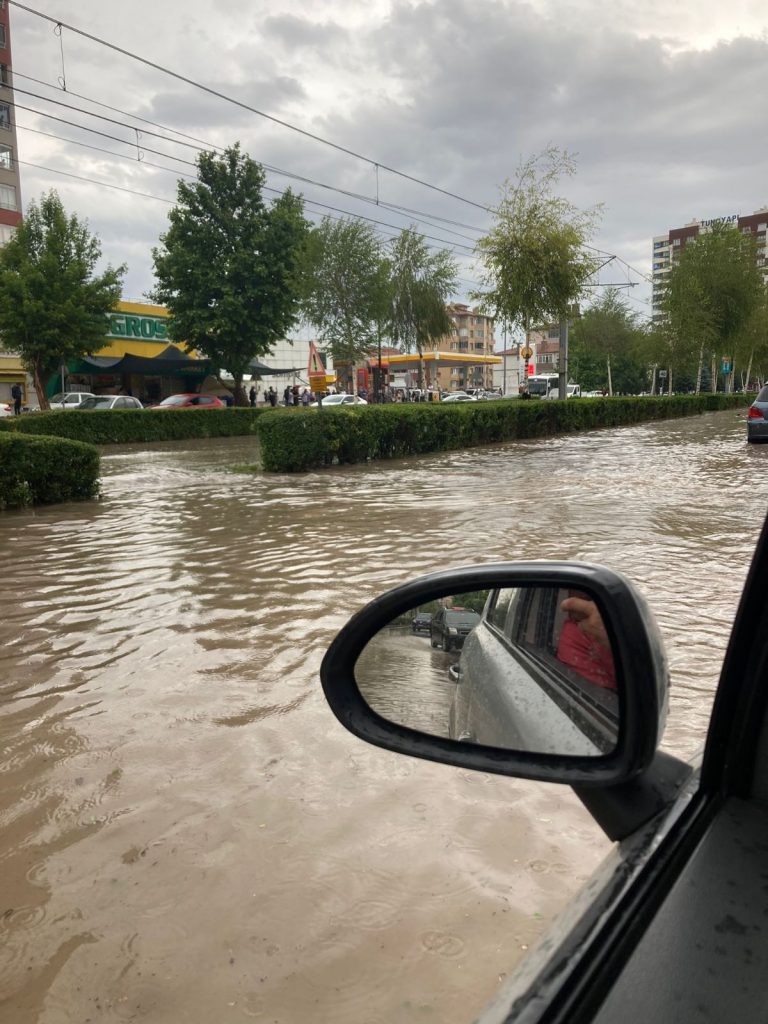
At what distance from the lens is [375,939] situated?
2260mm

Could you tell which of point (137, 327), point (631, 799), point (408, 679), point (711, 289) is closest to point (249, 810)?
point (408, 679)

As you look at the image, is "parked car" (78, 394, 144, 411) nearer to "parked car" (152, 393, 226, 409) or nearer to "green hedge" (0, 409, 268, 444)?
"parked car" (152, 393, 226, 409)

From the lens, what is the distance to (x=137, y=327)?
137 ft

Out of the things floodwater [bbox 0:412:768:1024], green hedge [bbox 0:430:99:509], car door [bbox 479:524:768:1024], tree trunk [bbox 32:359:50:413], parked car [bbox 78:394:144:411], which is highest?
tree trunk [bbox 32:359:50:413]

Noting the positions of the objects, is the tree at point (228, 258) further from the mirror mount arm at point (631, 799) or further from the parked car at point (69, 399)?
the mirror mount arm at point (631, 799)

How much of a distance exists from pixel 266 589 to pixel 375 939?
4.16 m

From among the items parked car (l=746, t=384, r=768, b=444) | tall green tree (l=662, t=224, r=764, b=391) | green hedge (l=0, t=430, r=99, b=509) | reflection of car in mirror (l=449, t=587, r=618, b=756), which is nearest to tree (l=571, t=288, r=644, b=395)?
tall green tree (l=662, t=224, r=764, b=391)

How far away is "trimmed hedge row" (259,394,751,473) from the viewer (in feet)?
49.6

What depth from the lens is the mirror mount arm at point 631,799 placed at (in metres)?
1.20

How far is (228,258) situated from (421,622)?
3536 centimetres

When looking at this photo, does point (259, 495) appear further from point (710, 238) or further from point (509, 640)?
point (710, 238)

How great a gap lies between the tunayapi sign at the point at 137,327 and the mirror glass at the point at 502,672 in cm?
4046

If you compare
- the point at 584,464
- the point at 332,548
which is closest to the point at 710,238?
the point at 584,464

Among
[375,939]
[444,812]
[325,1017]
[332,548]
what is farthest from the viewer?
[332,548]
